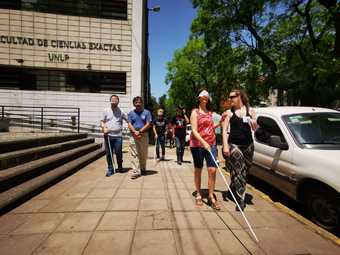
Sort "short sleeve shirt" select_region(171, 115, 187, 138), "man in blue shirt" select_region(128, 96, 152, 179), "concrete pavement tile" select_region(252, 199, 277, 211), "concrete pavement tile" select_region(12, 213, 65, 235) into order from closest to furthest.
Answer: "concrete pavement tile" select_region(12, 213, 65, 235)
"concrete pavement tile" select_region(252, 199, 277, 211)
"man in blue shirt" select_region(128, 96, 152, 179)
"short sleeve shirt" select_region(171, 115, 187, 138)

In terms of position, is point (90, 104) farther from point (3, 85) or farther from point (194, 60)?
point (194, 60)

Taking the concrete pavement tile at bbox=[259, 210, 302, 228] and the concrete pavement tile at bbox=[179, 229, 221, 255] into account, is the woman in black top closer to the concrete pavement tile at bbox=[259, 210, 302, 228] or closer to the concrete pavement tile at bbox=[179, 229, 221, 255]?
the concrete pavement tile at bbox=[259, 210, 302, 228]

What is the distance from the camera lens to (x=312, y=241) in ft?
10.6

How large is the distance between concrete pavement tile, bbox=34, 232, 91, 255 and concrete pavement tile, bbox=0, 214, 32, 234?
67 centimetres

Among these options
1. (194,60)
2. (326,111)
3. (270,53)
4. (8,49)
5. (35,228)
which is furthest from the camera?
(194,60)

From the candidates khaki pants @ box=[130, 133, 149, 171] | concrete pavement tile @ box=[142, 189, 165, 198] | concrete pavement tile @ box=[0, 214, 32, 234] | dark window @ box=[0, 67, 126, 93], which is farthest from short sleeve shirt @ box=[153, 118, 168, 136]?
dark window @ box=[0, 67, 126, 93]

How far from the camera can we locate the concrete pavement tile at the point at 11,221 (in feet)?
11.2

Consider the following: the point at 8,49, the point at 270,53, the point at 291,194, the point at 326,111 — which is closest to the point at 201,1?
the point at 270,53

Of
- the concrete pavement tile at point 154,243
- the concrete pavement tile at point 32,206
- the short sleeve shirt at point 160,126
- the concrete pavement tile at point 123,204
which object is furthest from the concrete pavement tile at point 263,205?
Answer: the short sleeve shirt at point 160,126

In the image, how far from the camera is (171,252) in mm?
2902

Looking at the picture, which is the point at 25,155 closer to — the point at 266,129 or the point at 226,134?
the point at 226,134

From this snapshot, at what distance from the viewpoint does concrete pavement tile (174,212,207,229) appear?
359cm

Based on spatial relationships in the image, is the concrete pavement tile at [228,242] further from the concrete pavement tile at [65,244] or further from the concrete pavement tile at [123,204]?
the concrete pavement tile at [65,244]

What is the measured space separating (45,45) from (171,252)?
15.0 meters
